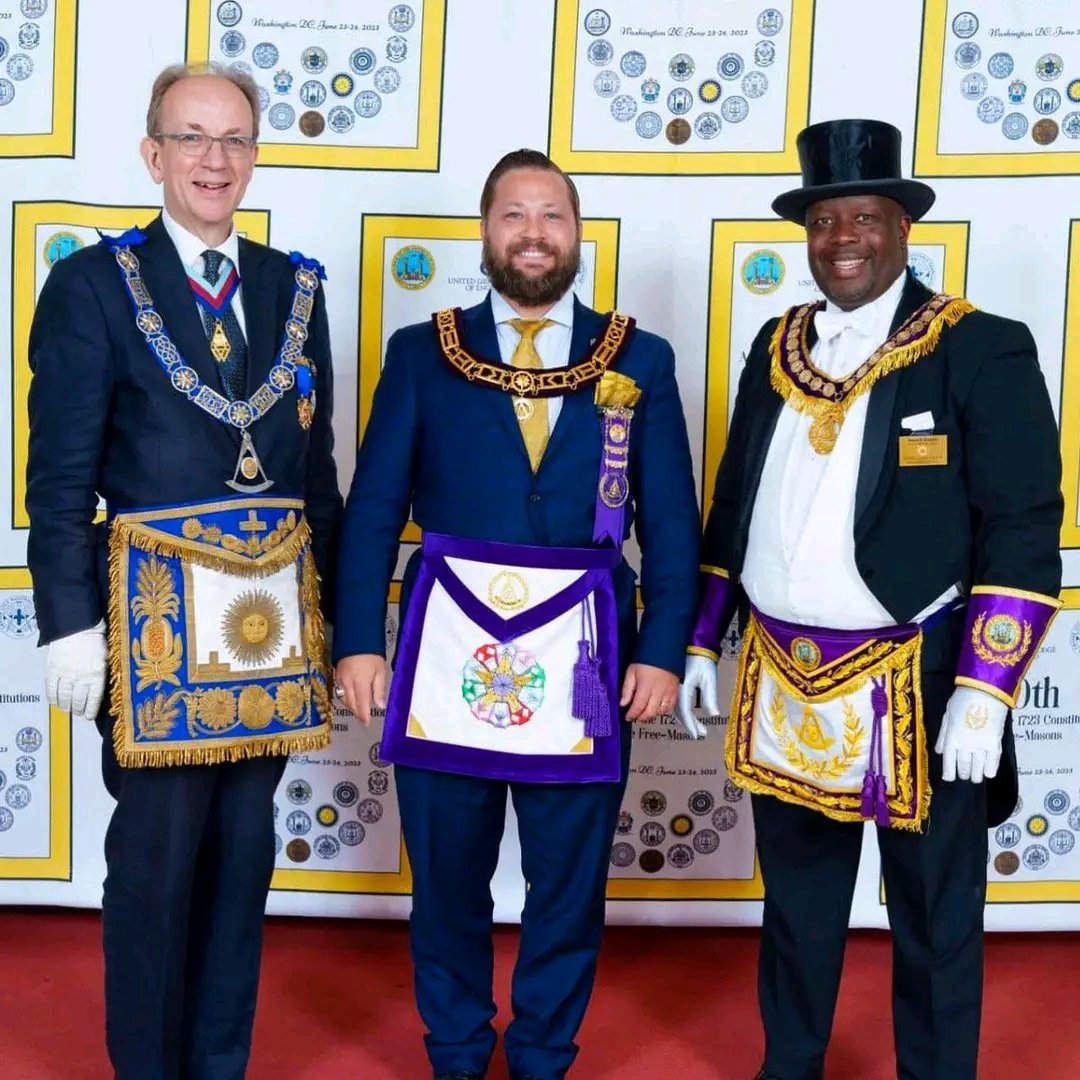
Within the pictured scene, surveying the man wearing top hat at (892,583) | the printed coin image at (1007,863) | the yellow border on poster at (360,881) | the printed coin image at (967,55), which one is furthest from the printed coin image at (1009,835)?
the printed coin image at (967,55)

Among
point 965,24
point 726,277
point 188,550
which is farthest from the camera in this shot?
point 726,277

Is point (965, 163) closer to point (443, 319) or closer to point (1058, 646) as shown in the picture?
point (1058, 646)

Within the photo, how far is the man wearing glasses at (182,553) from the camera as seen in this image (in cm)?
211

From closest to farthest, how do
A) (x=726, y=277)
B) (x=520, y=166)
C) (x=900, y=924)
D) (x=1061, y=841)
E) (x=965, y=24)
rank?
1. (x=900, y=924)
2. (x=520, y=166)
3. (x=965, y=24)
4. (x=726, y=277)
5. (x=1061, y=841)

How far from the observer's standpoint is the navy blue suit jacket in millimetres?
2104

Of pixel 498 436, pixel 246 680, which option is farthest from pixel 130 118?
pixel 246 680

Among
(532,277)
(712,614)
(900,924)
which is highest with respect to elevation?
(532,277)

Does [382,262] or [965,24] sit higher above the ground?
[965,24]

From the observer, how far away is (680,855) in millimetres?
3350

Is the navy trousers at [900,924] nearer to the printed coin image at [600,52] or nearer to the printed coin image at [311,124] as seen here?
the printed coin image at [600,52]

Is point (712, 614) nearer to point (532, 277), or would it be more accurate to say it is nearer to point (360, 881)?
point (532, 277)

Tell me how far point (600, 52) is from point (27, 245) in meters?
1.39

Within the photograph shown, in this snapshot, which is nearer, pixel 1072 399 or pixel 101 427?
pixel 101 427

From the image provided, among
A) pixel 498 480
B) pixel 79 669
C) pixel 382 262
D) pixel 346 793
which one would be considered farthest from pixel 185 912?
pixel 382 262
